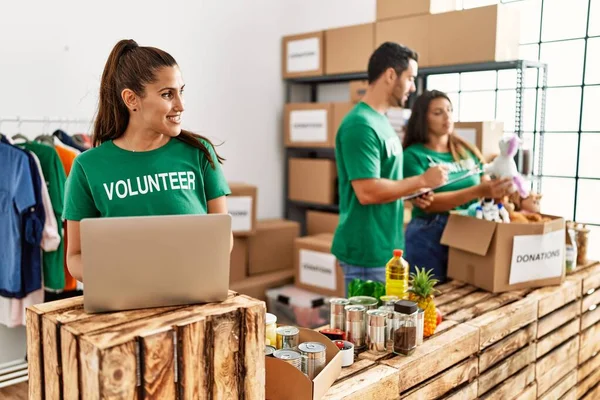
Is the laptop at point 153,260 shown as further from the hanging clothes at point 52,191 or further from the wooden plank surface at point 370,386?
the hanging clothes at point 52,191

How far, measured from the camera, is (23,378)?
3.02 meters

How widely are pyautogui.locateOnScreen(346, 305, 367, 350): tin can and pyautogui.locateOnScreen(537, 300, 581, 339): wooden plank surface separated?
2.95 feet

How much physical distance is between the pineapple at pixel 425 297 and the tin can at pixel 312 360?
1.53ft

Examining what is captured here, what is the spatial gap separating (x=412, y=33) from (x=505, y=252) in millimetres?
1964

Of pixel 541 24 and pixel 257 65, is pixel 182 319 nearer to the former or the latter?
pixel 257 65

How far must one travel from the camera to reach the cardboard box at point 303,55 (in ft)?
14.0

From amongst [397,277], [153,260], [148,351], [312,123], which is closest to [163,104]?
[153,260]

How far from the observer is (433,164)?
235cm

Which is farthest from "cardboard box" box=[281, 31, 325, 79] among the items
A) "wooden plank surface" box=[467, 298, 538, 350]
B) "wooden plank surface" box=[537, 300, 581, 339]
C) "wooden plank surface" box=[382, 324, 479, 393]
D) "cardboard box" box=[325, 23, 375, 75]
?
"wooden plank surface" box=[382, 324, 479, 393]

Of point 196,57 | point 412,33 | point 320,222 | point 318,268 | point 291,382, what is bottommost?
point 318,268

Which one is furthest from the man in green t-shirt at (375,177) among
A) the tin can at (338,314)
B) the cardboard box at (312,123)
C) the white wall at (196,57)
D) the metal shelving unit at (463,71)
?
the white wall at (196,57)

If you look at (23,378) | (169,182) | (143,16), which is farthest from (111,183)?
(143,16)

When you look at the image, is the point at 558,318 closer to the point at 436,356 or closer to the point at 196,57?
the point at 436,356

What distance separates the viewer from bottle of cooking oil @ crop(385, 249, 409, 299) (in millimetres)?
1756
